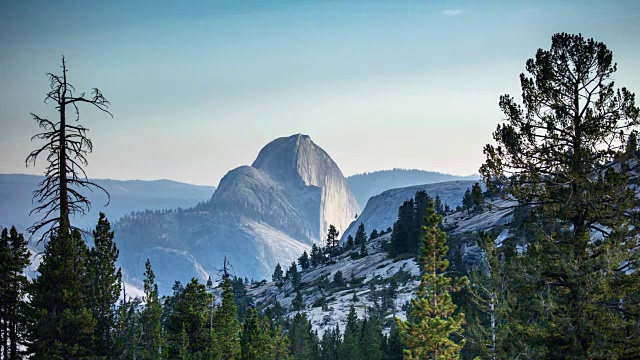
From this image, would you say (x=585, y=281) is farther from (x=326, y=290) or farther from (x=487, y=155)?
(x=326, y=290)

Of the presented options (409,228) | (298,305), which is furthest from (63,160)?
(409,228)

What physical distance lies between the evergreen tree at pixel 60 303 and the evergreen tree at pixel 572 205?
23.5 metres

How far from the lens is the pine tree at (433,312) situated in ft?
92.7

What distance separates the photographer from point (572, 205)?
26.7m

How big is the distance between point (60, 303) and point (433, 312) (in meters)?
22.1

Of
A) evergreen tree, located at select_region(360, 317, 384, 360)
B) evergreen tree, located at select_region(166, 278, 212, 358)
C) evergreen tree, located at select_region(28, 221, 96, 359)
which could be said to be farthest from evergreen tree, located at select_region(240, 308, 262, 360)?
evergreen tree, located at select_region(360, 317, 384, 360)

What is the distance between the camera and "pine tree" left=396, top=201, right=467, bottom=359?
92.7 feet

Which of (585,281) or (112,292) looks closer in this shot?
(585,281)

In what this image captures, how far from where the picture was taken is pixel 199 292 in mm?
47375

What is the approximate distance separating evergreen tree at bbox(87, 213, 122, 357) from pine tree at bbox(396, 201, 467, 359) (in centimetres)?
2017

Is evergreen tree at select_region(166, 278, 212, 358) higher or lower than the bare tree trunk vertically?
lower

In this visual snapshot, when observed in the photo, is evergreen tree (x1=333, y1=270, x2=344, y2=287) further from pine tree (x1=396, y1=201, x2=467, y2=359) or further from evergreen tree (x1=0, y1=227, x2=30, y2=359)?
pine tree (x1=396, y1=201, x2=467, y2=359)

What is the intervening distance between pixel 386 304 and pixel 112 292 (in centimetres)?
7118

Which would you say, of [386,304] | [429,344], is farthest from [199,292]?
[386,304]
